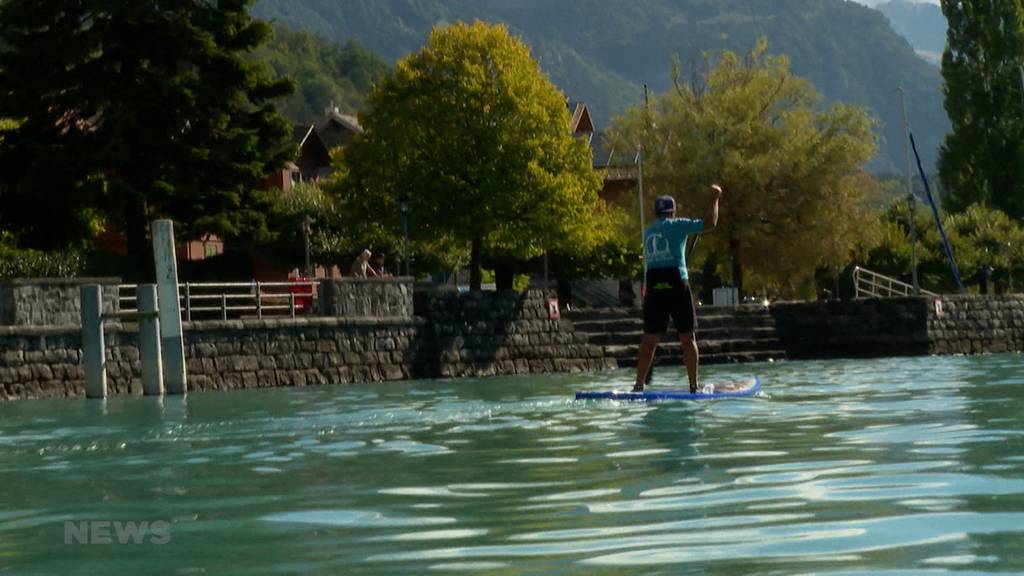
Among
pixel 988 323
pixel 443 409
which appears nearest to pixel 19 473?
pixel 443 409

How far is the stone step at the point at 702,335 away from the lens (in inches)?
1382

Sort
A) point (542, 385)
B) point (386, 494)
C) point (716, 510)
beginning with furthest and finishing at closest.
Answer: point (542, 385) → point (386, 494) → point (716, 510)

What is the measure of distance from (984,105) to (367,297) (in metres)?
39.8

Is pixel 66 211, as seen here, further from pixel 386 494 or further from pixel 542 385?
pixel 386 494

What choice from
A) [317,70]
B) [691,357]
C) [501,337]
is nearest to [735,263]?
[501,337]

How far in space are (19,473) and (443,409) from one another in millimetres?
5767

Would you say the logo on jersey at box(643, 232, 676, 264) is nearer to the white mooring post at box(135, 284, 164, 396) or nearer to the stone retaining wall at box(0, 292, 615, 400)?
the white mooring post at box(135, 284, 164, 396)

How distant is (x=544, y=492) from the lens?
299 inches

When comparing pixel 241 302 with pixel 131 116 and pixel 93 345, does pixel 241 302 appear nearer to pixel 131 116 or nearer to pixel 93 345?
pixel 131 116

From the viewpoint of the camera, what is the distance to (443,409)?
589 inches

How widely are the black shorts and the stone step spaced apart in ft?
66.0

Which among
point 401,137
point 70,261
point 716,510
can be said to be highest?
point 401,137

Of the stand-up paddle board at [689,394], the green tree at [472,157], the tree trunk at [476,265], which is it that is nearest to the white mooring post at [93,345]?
the stand-up paddle board at [689,394]

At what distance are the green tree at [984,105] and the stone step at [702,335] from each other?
28495 mm
